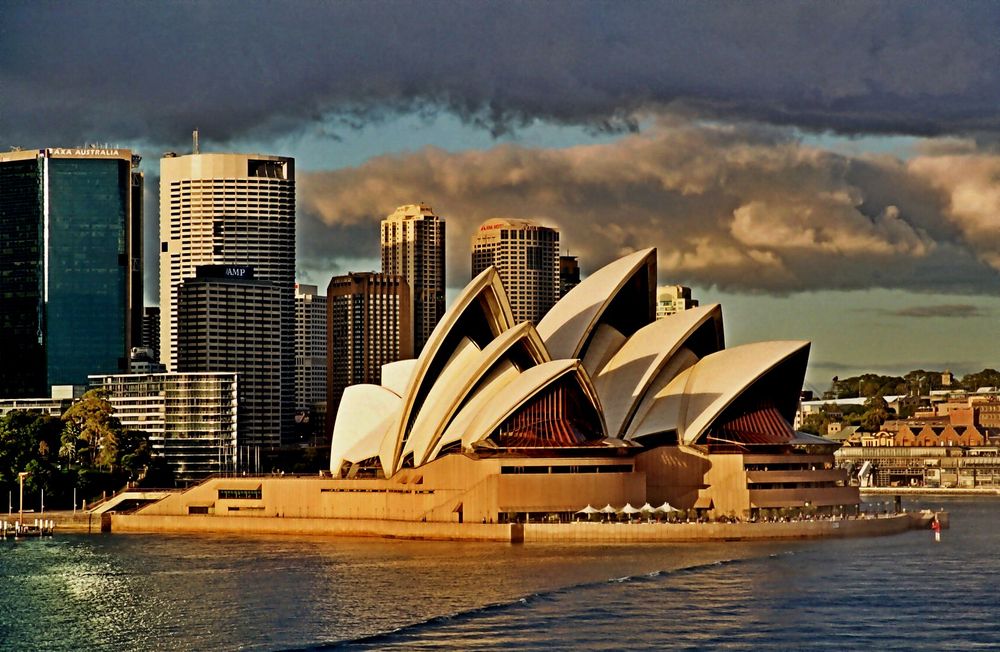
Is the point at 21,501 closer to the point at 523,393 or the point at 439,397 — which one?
the point at 439,397

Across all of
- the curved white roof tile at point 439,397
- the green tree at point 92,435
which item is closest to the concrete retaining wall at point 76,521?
the green tree at point 92,435

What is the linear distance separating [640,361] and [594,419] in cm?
557

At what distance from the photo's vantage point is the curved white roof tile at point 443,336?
99.0 metres

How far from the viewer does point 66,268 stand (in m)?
192

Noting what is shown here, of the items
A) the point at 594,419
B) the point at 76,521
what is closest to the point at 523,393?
the point at 594,419

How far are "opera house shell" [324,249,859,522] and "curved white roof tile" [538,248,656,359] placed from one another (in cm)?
10

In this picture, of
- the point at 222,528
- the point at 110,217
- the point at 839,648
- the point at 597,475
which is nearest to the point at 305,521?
the point at 222,528

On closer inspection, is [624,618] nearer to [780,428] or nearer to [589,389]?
[589,389]

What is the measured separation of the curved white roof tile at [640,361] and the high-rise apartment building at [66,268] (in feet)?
335

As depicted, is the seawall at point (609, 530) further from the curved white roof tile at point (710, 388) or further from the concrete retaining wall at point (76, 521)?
the concrete retaining wall at point (76, 521)

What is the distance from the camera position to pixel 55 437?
13488cm

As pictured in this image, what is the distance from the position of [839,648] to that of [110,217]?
14961cm

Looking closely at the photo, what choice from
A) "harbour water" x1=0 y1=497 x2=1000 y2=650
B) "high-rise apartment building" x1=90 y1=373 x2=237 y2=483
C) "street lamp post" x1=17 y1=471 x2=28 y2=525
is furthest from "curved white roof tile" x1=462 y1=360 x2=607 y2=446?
"high-rise apartment building" x1=90 y1=373 x2=237 y2=483

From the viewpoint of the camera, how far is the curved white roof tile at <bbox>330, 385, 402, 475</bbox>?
107 metres
